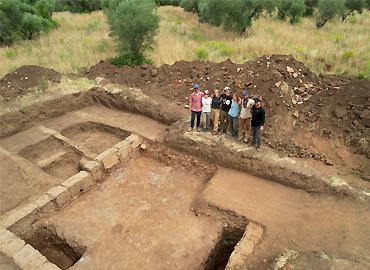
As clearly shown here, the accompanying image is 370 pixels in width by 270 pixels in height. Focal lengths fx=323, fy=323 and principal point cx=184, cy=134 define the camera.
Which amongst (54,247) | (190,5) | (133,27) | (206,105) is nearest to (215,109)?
(206,105)

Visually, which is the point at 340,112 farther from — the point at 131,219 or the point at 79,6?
the point at 79,6

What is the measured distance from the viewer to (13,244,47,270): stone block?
5.59m

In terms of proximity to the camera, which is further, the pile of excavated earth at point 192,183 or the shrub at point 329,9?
the shrub at point 329,9

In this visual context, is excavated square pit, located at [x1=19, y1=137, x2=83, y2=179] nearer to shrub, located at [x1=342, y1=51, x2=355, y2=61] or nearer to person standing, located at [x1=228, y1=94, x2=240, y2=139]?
person standing, located at [x1=228, y1=94, x2=240, y2=139]

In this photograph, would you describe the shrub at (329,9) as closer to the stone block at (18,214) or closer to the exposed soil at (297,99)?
the exposed soil at (297,99)

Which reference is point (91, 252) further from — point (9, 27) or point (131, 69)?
point (9, 27)

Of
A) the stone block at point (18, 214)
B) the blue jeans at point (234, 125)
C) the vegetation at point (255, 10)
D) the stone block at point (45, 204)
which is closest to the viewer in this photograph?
the stone block at point (18, 214)

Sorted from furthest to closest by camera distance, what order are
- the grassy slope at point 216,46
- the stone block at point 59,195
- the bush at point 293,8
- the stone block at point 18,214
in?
the bush at point 293,8, the grassy slope at point 216,46, the stone block at point 59,195, the stone block at point 18,214

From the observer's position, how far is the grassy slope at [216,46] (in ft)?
42.6

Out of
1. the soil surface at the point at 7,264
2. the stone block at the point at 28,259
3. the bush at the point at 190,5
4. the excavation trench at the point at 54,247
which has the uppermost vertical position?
the bush at the point at 190,5

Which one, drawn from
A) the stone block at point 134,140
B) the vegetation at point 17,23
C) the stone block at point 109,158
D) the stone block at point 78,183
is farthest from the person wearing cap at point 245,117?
the vegetation at point 17,23

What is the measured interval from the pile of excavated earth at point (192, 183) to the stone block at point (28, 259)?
18mm

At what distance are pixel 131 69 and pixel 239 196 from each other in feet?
23.8

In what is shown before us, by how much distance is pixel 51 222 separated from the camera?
696 centimetres
